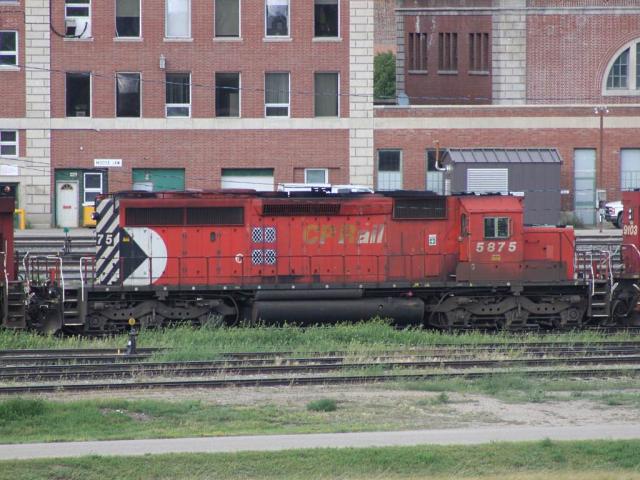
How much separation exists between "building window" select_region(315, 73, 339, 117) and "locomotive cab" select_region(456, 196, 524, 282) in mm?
19256

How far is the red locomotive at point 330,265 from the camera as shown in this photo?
26.0 m

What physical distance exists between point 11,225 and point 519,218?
13070mm

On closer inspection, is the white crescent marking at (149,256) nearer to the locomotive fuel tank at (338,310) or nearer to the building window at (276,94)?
the locomotive fuel tank at (338,310)

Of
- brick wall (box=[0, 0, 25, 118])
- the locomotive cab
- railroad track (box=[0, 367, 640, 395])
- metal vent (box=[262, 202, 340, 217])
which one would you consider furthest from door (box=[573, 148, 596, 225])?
railroad track (box=[0, 367, 640, 395])

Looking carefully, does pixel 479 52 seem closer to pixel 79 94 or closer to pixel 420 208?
pixel 79 94

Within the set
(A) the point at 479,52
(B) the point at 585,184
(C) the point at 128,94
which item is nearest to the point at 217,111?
(C) the point at 128,94

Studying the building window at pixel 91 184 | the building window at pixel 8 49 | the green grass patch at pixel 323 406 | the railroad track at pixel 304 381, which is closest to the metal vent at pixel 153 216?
the railroad track at pixel 304 381

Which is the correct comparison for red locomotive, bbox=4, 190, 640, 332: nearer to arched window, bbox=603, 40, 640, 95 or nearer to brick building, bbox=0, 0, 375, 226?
brick building, bbox=0, 0, 375, 226

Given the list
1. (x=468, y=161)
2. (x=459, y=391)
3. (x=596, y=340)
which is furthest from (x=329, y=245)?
(x=468, y=161)

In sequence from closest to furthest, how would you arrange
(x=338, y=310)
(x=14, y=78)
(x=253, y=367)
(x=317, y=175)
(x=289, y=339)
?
1. (x=253, y=367)
2. (x=289, y=339)
3. (x=338, y=310)
4. (x=14, y=78)
5. (x=317, y=175)

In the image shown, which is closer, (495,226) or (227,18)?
(495,226)

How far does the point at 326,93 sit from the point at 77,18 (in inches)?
436

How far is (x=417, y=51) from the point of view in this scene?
55031mm

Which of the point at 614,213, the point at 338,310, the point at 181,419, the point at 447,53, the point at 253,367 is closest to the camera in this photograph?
the point at 181,419
